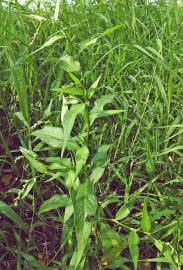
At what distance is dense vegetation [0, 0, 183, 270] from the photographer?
4.49ft

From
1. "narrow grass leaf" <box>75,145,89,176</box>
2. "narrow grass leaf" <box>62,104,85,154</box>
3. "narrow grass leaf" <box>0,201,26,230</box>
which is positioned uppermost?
"narrow grass leaf" <box>62,104,85,154</box>

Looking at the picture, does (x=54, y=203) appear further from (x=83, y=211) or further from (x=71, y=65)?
(x=71, y=65)

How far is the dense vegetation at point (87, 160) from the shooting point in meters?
1.37

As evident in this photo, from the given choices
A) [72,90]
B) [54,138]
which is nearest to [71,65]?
[72,90]

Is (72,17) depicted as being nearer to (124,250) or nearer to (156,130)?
(156,130)

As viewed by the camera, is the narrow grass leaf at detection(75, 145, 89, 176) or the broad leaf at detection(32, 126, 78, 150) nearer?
the narrow grass leaf at detection(75, 145, 89, 176)

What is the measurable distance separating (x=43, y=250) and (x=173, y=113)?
0.74 m

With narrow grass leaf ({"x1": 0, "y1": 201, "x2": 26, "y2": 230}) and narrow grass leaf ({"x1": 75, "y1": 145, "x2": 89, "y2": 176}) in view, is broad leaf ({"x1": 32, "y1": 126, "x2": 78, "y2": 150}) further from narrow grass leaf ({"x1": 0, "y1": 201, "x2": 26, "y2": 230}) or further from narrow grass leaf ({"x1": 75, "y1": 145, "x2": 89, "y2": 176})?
narrow grass leaf ({"x1": 0, "y1": 201, "x2": 26, "y2": 230})

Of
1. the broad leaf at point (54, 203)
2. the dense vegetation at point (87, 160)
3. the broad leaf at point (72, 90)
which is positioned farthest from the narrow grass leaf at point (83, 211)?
the broad leaf at point (72, 90)

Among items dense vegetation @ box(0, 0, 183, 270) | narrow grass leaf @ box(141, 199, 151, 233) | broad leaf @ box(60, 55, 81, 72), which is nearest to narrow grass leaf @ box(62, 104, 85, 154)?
dense vegetation @ box(0, 0, 183, 270)

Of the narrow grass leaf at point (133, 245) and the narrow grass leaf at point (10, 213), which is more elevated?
the narrow grass leaf at point (10, 213)

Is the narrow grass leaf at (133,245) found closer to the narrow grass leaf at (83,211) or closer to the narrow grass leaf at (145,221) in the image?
the narrow grass leaf at (145,221)

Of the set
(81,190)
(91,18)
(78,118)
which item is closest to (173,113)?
(78,118)

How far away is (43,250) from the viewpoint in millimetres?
1531
